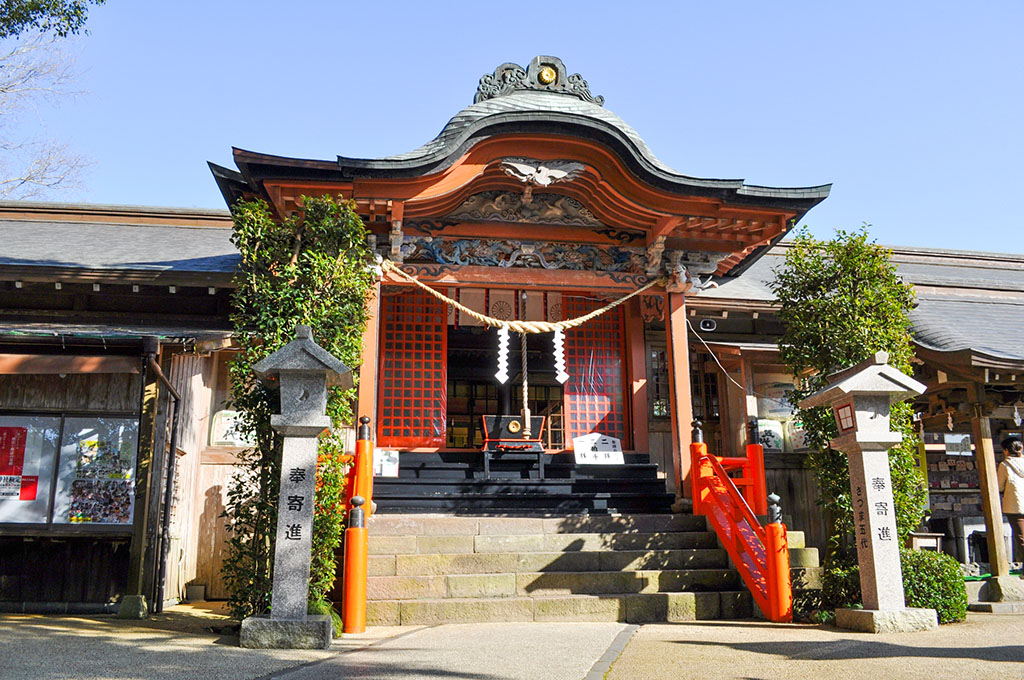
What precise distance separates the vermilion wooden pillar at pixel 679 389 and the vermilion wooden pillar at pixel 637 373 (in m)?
1.49

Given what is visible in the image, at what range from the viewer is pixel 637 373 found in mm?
12008

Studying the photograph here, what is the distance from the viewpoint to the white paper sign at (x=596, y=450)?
1119 centimetres

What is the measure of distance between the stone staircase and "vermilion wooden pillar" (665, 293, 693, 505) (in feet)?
2.46

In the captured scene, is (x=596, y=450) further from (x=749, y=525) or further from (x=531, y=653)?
(x=531, y=653)

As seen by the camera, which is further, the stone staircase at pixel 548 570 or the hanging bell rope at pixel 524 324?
the hanging bell rope at pixel 524 324

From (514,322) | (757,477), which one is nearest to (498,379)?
(514,322)

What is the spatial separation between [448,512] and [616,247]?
4.19 meters

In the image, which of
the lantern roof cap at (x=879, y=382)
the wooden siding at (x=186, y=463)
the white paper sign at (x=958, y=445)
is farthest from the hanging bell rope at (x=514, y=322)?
the white paper sign at (x=958, y=445)

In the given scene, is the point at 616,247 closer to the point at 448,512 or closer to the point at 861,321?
the point at 861,321

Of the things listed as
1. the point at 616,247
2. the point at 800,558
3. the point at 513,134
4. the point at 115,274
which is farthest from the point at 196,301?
the point at 800,558

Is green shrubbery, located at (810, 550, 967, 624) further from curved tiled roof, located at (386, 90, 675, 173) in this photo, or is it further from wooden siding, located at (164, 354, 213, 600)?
wooden siding, located at (164, 354, 213, 600)

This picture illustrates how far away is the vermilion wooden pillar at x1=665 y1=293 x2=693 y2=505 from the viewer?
9.71 m

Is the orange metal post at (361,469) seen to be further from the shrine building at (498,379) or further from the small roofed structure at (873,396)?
the small roofed structure at (873,396)

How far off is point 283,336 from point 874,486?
543 cm
